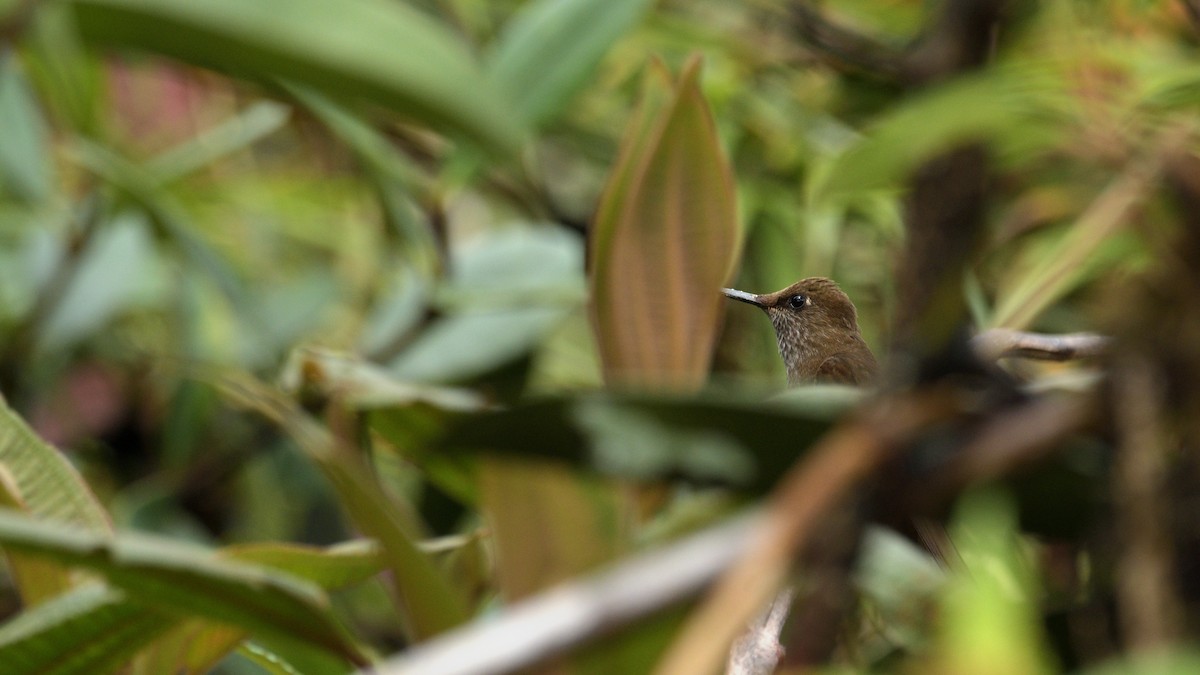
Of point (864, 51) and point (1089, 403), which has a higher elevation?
point (1089, 403)

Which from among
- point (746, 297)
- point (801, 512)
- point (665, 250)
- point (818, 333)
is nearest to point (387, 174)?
point (746, 297)

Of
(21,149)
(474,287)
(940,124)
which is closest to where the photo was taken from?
(940,124)

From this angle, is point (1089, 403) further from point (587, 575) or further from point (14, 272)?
point (14, 272)

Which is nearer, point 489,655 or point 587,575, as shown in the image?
point 489,655

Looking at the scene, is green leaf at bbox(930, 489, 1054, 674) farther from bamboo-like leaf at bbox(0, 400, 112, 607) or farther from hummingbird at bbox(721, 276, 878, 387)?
hummingbird at bbox(721, 276, 878, 387)

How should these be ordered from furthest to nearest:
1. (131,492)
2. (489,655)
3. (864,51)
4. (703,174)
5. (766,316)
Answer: (131,492) → (864,51) → (766,316) → (703,174) → (489,655)

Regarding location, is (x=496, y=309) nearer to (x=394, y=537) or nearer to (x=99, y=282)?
(x=99, y=282)

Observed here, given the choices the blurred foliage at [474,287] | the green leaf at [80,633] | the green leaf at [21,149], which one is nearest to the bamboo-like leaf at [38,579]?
the blurred foliage at [474,287]

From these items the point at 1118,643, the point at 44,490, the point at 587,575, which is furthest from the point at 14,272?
the point at 1118,643
